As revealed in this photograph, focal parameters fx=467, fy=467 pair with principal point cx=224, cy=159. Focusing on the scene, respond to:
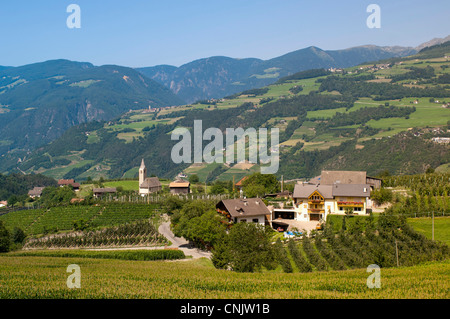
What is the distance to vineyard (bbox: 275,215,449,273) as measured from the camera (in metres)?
37.6

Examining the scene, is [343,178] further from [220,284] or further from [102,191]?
[102,191]

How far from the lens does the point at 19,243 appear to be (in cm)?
6269

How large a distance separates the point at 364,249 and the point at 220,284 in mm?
17665

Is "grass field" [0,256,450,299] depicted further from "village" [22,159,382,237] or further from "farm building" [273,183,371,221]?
"farm building" [273,183,371,221]

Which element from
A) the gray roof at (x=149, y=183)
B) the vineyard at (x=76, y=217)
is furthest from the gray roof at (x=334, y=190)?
the gray roof at (x=149, y=183)

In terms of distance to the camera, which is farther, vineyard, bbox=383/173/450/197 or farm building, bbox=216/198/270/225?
vineyard, bbox=383/173/450/197

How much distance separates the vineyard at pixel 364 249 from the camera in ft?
124

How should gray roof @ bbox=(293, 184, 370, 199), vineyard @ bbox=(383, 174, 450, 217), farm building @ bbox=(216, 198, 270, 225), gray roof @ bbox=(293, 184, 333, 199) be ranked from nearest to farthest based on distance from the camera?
1. vineyard @ bbox=(383, 174, 450, 217)
2. farm building @ bbox=(216, 198, 270, 225)
3. gray roof @ bbox=(293, 184, 370, 199)
4. gray roof @ bbox=(293, 184, 333, 199)

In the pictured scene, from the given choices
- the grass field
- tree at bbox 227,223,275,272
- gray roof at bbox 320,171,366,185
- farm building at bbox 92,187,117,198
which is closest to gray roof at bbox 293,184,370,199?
gray roof at bbox 320,171,366,185

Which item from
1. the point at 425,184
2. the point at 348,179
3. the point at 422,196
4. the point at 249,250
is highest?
the point at 348,179

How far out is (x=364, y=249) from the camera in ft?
137

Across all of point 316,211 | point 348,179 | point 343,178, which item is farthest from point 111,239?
point 348,179

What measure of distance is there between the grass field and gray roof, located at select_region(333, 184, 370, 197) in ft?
74.0
